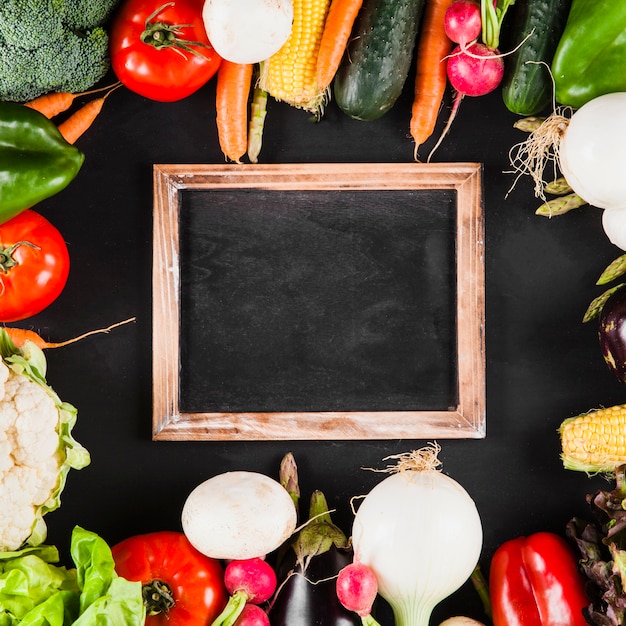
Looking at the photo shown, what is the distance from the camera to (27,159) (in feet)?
3.66

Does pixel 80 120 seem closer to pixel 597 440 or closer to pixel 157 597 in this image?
pixel 157 597

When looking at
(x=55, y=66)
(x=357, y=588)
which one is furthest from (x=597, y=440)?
(x=55, y=66)

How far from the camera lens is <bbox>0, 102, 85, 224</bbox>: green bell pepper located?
1.10m

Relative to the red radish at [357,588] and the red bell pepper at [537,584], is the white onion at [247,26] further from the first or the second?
the red bell pepper at [537,584]

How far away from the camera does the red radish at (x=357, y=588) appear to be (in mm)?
1105

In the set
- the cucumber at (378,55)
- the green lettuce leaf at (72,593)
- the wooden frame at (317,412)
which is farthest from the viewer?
the wooden frame at (317,412)

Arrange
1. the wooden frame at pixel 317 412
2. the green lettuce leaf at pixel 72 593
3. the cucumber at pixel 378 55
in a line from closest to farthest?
1. the green lettuce leaf at pixel 72 593
2. the cucumber at pixel 378 55
3. the wooden frame at pixel 317 412

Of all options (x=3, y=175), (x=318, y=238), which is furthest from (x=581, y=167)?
(x=3, y=175)

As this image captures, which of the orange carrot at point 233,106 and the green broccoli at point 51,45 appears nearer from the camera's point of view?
the green broccoli at point 51,45

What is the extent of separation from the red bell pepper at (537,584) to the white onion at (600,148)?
609mm

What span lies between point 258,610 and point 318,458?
0.29m

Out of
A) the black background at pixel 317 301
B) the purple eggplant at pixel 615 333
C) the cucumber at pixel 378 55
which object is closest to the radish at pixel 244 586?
the black background at pixel 317 301

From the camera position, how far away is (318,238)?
4.18ft

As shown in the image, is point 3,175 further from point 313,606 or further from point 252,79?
point 313,606
